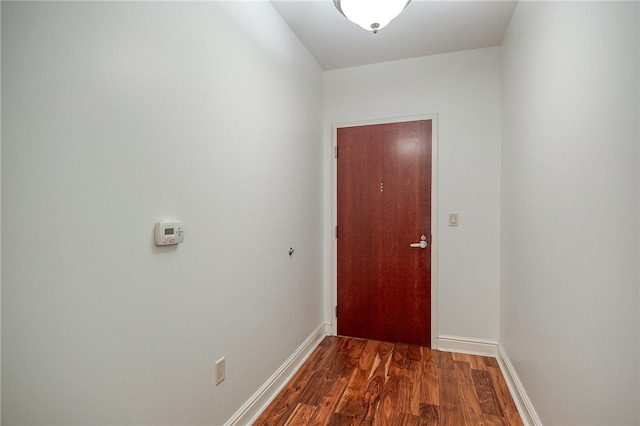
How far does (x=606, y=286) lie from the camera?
1041mm

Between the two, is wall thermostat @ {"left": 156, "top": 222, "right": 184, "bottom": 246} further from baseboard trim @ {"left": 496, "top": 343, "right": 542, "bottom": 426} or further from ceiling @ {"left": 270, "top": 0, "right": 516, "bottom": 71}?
baseboard trim @ {"left": 496, "top": 343, "right": 542, "bottom": 426}

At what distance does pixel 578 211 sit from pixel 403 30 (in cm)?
186

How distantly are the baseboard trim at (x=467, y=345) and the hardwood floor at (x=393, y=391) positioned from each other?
62 millimetres

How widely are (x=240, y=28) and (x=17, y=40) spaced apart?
45.6 inches

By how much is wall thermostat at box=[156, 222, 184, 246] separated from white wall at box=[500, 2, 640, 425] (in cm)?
153

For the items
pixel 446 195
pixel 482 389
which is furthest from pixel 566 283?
pixel 446 195

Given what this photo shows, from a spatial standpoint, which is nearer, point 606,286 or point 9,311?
point 9,311

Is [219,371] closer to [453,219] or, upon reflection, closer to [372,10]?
[372,10]

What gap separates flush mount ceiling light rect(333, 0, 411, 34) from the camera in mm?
1637

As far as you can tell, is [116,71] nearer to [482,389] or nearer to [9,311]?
[9,311]

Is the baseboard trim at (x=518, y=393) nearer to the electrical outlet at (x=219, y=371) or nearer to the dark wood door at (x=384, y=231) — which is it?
the dark wood door at (x=384, y=231)

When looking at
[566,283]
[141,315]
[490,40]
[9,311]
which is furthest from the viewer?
[490,40]

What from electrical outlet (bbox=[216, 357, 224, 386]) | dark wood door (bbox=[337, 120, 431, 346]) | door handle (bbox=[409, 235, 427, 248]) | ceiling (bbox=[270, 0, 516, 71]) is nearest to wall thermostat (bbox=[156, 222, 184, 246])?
electrical outlet (bbox=[216, 357, 224, 386])

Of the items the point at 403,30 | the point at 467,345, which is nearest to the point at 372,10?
the point at 403,30
